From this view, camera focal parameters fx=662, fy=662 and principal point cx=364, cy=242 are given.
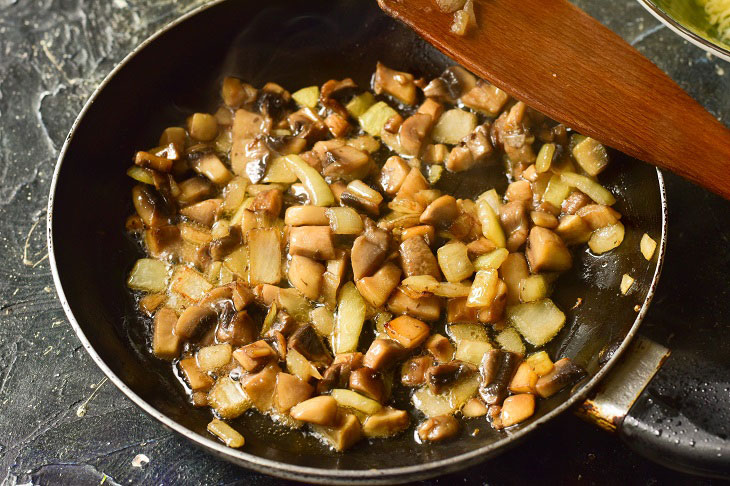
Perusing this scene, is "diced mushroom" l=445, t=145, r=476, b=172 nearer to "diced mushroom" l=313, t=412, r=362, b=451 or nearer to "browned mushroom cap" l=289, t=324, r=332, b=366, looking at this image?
"browned mushroom cap" l=289, t=324, r=332, b=366

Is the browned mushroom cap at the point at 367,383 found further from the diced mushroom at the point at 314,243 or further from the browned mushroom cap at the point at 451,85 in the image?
the browned mushroom cap at the point at 451,85

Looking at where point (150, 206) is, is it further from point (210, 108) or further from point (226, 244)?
point (210, 108)

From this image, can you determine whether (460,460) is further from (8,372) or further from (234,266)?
(8,372)

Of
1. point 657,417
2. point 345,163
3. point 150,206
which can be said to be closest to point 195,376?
point 150,206

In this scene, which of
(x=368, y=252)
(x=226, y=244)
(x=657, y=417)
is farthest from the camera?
(x=226, y=244)

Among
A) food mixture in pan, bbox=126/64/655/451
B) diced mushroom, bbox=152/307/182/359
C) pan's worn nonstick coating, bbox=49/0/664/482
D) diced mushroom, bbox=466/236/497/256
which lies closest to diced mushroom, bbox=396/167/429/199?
food mixture in pan, bbox=126/64/655/451

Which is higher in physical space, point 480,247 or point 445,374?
point 480,247

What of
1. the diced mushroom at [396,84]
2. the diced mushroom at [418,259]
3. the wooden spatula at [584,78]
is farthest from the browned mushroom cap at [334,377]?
the diced mushroom at [396,84]
